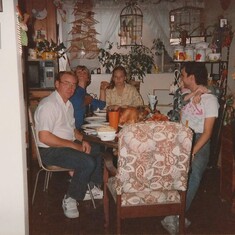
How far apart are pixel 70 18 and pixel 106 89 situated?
2368 millimetres

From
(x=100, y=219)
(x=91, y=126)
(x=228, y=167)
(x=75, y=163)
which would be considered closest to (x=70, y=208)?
(x=100, y=219)

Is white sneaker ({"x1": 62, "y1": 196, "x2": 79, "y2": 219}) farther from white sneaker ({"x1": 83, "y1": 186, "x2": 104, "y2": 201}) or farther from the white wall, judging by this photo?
the white wall

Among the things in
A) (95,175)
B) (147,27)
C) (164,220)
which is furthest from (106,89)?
(147,27)

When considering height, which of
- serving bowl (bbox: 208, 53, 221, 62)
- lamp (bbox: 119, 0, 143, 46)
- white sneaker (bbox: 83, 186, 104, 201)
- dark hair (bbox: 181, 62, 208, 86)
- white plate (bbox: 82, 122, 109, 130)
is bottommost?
white sneaker (bbox: 83, 186, 104, 201)

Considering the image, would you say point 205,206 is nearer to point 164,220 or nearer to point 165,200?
point 164,220

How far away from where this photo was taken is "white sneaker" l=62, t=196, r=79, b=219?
283cm

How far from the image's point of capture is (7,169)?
190 centimetres

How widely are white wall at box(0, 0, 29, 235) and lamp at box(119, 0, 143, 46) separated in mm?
4427

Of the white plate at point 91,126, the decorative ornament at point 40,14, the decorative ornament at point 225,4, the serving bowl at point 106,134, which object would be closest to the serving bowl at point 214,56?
the decorative ornament at point 225,4

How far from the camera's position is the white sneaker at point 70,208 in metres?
2.83

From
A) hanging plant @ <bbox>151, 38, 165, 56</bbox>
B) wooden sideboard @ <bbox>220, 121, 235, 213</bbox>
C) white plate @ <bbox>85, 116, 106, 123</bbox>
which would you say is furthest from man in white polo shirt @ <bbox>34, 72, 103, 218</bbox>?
hanging plant @ <bbox>151, 38, 165, 56</bbox>

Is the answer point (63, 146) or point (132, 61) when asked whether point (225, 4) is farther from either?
point (63, 146)

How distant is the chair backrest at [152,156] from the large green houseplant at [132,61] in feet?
12.1

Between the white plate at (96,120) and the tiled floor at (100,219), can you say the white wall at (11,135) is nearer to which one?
the tiled floor at (100,219)
